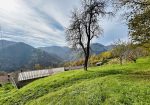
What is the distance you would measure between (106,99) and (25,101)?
390 inches

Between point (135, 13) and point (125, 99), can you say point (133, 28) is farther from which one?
point (125, 99)

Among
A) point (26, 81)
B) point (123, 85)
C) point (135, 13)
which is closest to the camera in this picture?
point (123, 85)

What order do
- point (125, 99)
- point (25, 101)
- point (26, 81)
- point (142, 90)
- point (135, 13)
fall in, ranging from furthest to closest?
point (26, 81)
point (135, 13)
point (25, 101)
point (142, 90)
point (125, 99)

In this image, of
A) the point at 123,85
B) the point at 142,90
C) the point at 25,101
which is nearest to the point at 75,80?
the point at 25,101

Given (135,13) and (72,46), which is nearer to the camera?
(135,13)

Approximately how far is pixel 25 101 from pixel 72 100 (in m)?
6.82

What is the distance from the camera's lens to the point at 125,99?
650 inches

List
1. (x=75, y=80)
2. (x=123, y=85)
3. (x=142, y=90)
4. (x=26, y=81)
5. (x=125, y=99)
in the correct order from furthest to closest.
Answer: (x=26, y=81), (x=75, y=80), (x=123, y=85), (x=142, y=90), (x=125, y=99)

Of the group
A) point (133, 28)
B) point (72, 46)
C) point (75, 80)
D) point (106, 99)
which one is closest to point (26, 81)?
point (72, 46)

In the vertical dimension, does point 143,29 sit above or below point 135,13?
below

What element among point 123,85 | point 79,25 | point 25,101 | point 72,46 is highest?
point 79,25

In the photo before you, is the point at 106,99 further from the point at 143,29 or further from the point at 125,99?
the point at 143,29

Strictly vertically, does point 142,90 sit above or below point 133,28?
below

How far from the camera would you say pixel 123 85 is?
2131cm
